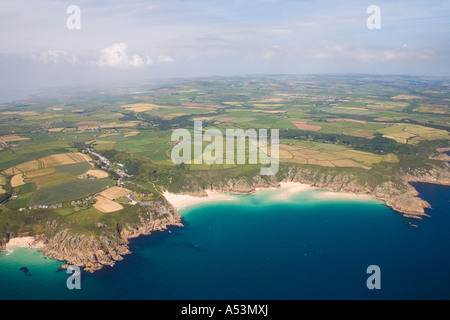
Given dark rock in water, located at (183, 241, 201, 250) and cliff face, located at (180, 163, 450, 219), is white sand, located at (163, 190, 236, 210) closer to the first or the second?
cliff face, located at (180, 163, 450, 219)

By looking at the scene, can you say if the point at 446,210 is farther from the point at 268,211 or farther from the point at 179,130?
the point at 179,130

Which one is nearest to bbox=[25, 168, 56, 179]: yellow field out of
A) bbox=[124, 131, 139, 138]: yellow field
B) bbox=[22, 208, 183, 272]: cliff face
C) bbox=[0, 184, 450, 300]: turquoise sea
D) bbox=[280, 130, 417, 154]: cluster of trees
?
bbox=[22, 208, 183, 272]: cliff face

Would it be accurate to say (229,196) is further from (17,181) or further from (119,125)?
(119,125)

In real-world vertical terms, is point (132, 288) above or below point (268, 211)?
below

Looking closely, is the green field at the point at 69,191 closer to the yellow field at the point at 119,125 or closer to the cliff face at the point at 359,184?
the cliff face at the point at 359,184

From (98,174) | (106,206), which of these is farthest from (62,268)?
(98,174)
